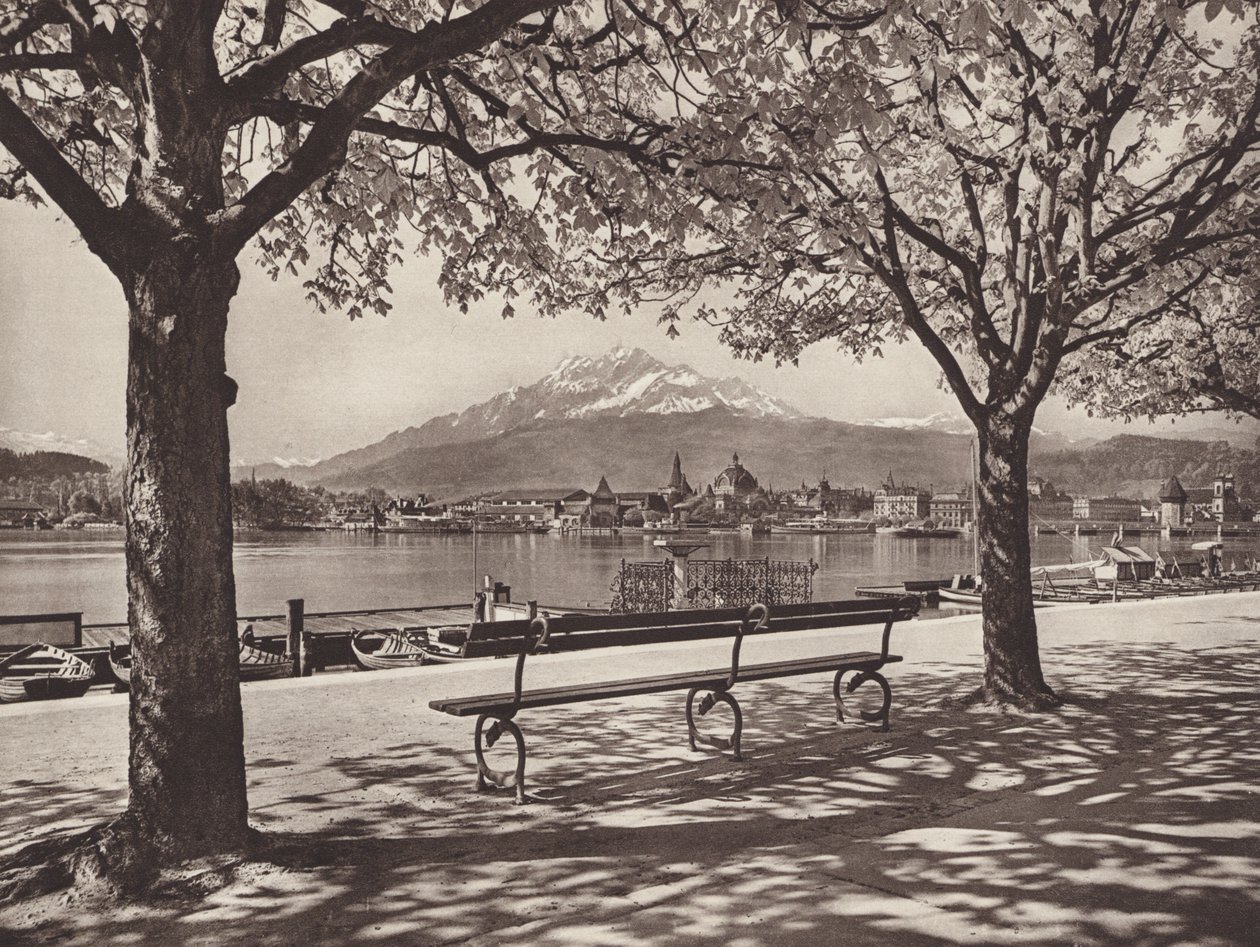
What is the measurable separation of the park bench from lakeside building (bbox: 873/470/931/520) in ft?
565

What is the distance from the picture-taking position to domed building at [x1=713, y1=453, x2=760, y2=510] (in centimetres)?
16338

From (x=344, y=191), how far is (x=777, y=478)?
178960 mm

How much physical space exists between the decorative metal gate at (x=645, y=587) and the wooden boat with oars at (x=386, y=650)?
5.60 m

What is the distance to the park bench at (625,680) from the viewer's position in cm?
568

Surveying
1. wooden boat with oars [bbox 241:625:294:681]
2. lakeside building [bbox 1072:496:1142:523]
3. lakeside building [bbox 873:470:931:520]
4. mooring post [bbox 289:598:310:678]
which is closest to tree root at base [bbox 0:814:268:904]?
wooden boat with oars [bbox 241:625:294:681]

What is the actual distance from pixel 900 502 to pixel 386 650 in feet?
562

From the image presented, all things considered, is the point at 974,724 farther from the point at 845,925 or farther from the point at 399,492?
the point at 399,492

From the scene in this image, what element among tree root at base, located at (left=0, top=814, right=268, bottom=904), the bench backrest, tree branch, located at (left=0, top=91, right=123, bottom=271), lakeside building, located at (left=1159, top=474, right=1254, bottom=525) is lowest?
tree root at base, located at (left=0, top=814, right=268, bottom=904)

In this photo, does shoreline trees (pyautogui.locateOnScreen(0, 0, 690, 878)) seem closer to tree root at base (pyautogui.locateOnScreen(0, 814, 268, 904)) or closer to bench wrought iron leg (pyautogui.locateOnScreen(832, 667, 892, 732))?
tree root at base (pyautogui.locateOnScreen(0, 814, 268, 904))

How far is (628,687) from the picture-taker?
6.34 meters

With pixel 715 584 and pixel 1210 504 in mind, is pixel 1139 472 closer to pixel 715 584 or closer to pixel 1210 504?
pixel 1210 504

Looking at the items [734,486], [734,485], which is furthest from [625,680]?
[734,486]

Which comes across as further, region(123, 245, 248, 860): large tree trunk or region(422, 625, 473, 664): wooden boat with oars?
region(422, 625, 473, 664): wooden boat with oars

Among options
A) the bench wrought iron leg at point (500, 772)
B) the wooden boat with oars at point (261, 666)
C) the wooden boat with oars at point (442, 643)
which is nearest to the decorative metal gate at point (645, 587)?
the wooden boat with oars at point (442, 643)
